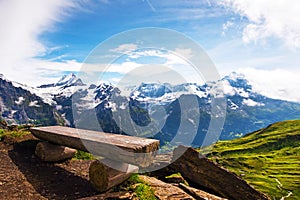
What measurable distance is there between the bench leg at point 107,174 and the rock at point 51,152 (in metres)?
4.55

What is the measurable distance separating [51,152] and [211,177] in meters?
9.75

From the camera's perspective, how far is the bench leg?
37.0 ft

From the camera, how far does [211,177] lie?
1622 cm

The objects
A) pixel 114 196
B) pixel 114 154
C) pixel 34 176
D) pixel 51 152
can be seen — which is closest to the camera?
pixel 114 154

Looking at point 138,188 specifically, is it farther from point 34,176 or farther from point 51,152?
point 51,152

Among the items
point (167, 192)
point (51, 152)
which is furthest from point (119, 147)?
point (51, 152)

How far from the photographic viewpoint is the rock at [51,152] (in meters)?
15.4

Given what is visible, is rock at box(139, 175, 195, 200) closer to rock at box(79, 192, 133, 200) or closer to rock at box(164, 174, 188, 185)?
rock at box(79, 192, 133, 200)

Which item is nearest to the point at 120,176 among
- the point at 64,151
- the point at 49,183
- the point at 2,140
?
the point at 49,183

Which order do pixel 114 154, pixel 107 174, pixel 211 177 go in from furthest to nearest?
pixel 211 177 → pixel 107 174 → pixel 114 154

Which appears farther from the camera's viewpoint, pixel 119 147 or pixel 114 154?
pixel 114 154

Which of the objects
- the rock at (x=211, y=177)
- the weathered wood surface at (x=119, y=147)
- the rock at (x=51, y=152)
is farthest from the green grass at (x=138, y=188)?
the rock at (x=51, y=152)

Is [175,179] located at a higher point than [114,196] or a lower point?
higher

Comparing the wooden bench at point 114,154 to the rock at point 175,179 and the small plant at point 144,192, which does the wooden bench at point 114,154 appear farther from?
the rock at point 175,179
